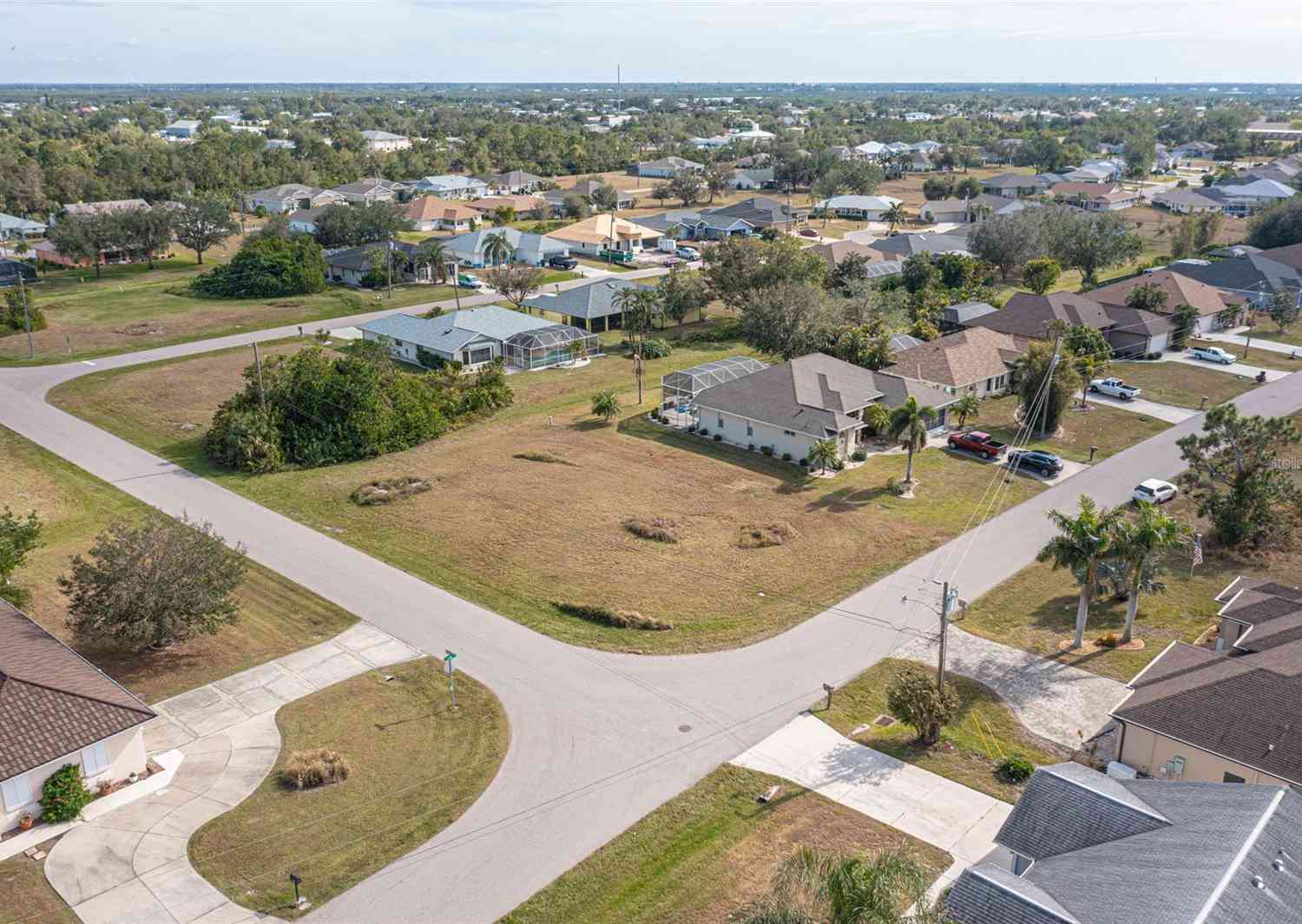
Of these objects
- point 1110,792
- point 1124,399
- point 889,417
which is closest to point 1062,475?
point 889,417

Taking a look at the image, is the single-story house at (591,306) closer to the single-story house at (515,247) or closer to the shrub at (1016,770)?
the single-story house at (515,247)

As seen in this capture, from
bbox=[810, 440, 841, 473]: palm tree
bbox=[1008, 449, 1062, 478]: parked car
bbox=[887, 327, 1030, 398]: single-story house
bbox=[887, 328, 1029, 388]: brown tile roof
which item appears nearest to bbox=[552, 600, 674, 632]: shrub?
bbox=[810, 440, 841, 473]: palm tree

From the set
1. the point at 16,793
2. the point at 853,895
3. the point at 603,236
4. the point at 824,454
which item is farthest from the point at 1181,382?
the point at 16,793

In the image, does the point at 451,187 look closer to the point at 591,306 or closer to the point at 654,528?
the point at 591,306

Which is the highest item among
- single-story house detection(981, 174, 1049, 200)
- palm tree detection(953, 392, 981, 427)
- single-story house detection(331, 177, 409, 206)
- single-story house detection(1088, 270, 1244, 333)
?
single-story house detection(981, 174, 1049, 200)

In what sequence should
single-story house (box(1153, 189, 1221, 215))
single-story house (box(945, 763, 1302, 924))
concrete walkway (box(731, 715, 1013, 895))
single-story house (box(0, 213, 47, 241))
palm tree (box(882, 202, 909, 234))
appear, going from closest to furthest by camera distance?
single-story house (box(945, 763, 1302, 924)), concrete walkway (box(731, 715, 1013, 895)), single-story house (box(0, 213, 47, 241)), palm tree (box(882, 202, 909, 234)), single-story house (box(1153, 189, 1221, 215))

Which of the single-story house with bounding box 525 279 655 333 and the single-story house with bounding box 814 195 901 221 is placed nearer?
the single-story house with bounding box 525 279 655 333

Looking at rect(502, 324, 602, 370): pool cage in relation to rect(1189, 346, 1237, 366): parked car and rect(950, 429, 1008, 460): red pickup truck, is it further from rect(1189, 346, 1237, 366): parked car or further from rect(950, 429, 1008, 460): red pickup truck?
rect(1189, 346, 1237, 366): parked car
